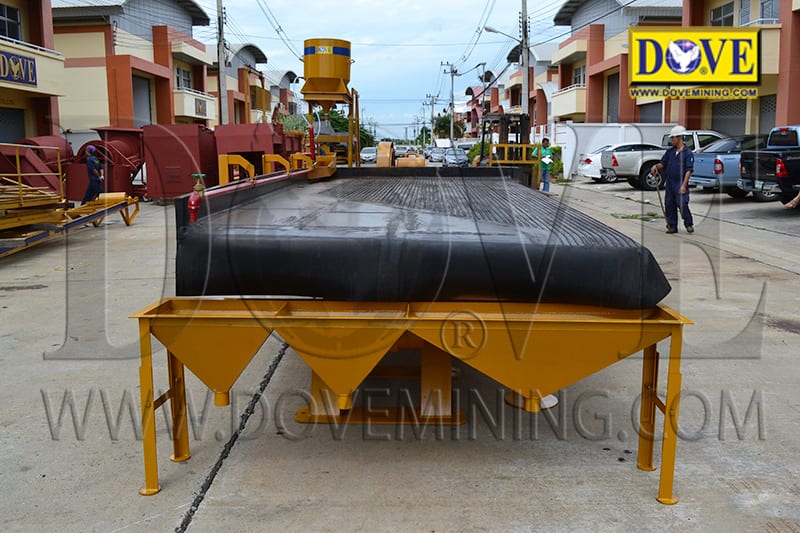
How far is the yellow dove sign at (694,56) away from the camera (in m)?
19.7

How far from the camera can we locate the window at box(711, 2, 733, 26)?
22969 millimetres

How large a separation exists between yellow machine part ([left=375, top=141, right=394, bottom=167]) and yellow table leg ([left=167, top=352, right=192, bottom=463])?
636 cm

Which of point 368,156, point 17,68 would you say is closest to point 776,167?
point 17,68

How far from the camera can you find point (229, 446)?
3.60 m

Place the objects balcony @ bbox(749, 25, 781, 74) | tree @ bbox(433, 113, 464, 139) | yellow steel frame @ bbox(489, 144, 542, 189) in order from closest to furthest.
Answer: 1. yellow steel frame @ bbox(489, 144, 542, 189)
2. balcony @ bbox(749, 25, 781, 74)
3. tree @ bbox(433, 113, 464, 139)

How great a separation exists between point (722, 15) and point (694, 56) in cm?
363

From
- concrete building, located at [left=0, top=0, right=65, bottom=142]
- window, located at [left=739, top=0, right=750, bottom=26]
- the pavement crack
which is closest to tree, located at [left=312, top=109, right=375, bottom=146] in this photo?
the pavement crack

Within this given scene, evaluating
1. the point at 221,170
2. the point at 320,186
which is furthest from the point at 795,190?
the point at 221,170

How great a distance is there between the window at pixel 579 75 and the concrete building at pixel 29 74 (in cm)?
2769

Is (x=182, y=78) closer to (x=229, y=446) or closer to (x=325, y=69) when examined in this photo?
(x=325, y=69)

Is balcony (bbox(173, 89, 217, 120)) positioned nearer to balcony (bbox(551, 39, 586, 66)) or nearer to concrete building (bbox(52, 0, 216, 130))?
concrete building (bbox(52, 0, 216, 130))

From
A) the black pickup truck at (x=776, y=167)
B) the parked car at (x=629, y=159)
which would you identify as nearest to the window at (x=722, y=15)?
the parked car at (x=629, y=159)

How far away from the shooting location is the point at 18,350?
5.34m

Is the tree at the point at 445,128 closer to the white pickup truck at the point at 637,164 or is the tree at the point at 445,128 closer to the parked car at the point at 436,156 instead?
the parked car at the point at 436,156
